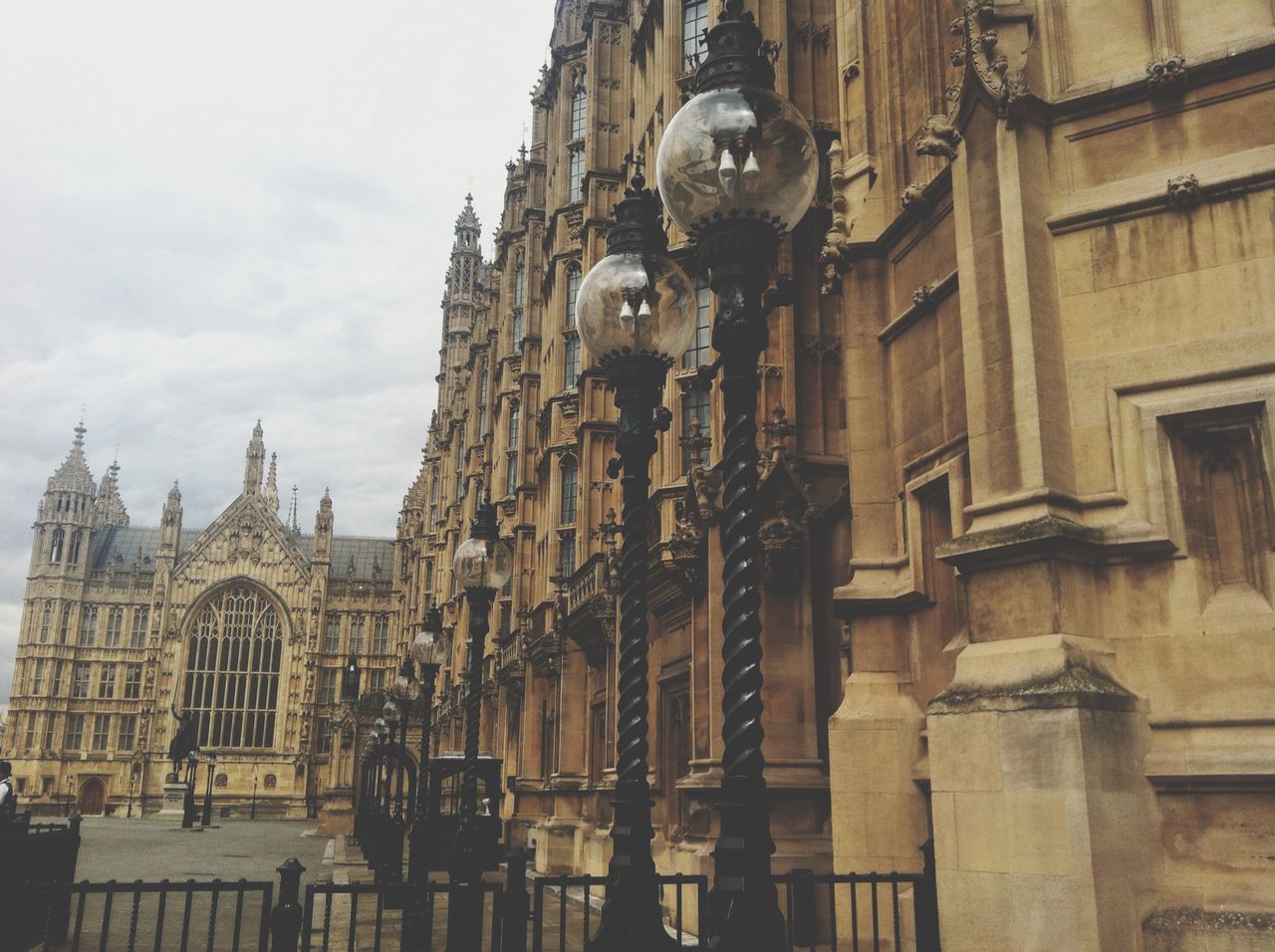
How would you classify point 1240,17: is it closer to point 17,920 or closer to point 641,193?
point 641,193

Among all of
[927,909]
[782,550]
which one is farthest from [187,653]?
[927,909]

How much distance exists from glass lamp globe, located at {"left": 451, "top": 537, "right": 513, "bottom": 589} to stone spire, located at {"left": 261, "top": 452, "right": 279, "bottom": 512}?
8319 centimetres

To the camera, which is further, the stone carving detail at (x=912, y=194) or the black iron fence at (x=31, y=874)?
the black iron fence at (x=31, y=874)

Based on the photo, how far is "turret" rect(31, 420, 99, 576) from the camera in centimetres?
9275

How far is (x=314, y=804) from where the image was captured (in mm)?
84062

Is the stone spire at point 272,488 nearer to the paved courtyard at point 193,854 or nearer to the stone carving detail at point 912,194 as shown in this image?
the paved courtyard at point 193,854

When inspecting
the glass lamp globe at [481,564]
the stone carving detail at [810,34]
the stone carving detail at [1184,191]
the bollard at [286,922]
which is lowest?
the bollard at [286,922]

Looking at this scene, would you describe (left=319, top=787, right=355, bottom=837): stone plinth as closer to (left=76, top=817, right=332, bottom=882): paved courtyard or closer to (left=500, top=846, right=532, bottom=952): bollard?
(left=76, top=817, right=332, bottom=882): paved courtyard

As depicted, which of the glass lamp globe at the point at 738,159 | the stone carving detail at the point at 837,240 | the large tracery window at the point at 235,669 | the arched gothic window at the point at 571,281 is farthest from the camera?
the large tracery window at the point at 235,669

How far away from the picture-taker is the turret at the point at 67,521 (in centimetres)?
9275

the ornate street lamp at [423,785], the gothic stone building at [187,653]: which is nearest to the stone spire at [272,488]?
the gothic stone building at [187,653]

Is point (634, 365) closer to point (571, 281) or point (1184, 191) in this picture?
point (1184, 191)

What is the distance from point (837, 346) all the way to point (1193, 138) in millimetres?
8637

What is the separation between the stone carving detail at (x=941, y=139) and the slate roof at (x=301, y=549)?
89745mm
